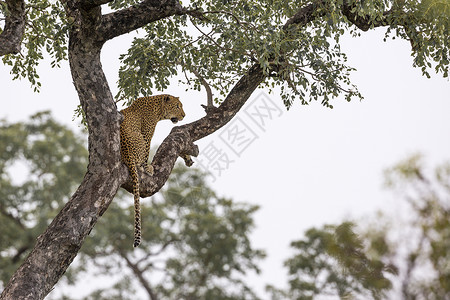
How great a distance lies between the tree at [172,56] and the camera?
19.0 ft

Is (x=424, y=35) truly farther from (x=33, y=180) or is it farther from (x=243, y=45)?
(x=33, y=180)

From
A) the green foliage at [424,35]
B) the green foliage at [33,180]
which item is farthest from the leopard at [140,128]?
the green foliage at [33,180]

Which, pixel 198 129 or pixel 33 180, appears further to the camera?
pixel 33 180

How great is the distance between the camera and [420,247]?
3.09 m

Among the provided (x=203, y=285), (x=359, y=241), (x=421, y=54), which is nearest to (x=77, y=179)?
(x=203, y=285)

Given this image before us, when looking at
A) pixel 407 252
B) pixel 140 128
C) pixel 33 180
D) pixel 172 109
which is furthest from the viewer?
pixel 33 180

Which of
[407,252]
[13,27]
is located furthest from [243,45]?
[407,252]

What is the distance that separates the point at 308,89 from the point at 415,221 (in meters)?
5.35

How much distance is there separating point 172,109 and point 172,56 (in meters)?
0.62

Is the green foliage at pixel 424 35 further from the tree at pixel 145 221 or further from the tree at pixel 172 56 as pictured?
the tree at pixel 145 221

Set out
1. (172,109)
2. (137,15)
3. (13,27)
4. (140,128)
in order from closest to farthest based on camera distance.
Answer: (137,15), (13,27), (140,128), (172,109)

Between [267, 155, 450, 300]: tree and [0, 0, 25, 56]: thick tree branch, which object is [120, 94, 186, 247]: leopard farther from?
[267, 155, 450, 300]: tree

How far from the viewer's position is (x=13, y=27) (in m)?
6.55

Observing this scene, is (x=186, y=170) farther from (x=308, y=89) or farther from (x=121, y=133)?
(x=121, y=133)
